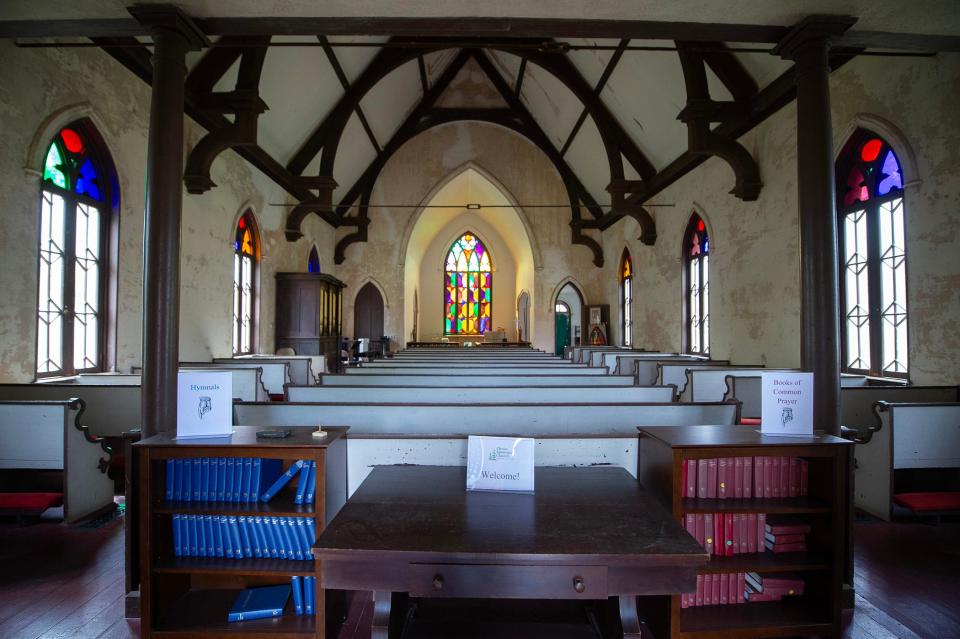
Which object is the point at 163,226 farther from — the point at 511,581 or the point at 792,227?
the point at 792,227

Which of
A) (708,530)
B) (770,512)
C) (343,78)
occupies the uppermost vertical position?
(343,78)

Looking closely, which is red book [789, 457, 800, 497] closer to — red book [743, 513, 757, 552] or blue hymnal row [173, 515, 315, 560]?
red book [743, 513, 757, 552]

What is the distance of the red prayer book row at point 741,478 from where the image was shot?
2.37 meters

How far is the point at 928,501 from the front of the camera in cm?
362

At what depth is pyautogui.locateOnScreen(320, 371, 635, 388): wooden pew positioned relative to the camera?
4.55m

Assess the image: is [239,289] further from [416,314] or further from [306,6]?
[416,314]

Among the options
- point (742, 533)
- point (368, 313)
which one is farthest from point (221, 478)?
point (368, 313)

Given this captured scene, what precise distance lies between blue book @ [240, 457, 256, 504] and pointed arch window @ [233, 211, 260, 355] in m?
6.49

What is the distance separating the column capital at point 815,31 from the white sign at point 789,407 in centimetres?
217

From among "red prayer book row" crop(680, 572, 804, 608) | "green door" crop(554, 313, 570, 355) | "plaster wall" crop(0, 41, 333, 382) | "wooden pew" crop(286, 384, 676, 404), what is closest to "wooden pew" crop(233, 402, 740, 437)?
"wooden pew" crop(286, 384, 676, 404)

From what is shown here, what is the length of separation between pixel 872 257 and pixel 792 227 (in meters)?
0.95

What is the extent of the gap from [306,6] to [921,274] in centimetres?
508

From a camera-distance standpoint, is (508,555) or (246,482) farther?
(246,482)

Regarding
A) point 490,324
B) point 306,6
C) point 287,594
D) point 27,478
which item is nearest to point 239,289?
point 27,478
